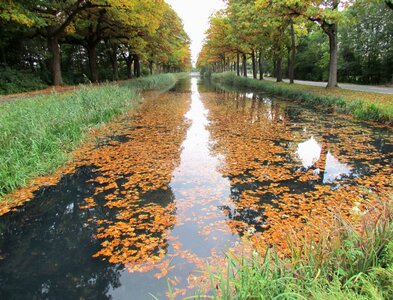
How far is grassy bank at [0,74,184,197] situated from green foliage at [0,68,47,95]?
8.01 meters

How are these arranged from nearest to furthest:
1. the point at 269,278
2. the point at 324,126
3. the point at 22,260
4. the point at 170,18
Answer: the point at 269,278, the point at 22,260, the point at 324,126, the point at 170,18

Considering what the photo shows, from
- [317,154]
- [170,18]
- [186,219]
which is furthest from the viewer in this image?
[170,18]

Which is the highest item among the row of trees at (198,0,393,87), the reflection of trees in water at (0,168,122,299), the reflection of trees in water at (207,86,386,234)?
the row of trees at (198,0,393,87)

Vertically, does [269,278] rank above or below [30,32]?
below

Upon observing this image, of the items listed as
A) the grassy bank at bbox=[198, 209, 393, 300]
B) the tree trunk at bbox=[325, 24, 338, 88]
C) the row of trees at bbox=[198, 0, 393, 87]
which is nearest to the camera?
the grassy bank at bbox=[198, 209, 393, 300]

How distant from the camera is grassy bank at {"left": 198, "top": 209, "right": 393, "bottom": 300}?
7.90 ft

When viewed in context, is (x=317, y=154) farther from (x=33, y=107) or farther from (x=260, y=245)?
(x=33, y=107)

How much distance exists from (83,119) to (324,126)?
9.34 metres

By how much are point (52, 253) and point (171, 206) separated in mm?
2045

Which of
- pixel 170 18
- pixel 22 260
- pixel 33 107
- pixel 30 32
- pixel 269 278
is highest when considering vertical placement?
pixel 170 18

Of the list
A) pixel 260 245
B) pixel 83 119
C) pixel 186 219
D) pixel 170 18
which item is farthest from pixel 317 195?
pixel 170 18

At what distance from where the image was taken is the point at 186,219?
4934 millimetres

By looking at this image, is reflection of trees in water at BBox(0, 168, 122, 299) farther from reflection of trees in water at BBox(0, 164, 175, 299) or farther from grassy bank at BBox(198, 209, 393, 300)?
grassy bank at BBox(198, 209, 393, 300)

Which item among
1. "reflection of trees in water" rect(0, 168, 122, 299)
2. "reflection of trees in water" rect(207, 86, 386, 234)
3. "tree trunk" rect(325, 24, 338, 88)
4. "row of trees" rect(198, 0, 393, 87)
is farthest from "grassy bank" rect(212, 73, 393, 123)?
"reflection of trees in water" rect(0, 168, 122, 299)
